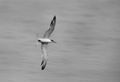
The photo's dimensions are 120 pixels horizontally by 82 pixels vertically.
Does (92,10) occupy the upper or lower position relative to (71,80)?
upper

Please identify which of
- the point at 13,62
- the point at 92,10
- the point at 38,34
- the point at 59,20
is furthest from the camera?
the point at 92,10

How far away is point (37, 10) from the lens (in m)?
20.3

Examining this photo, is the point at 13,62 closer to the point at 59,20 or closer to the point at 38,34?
the point at 38,34

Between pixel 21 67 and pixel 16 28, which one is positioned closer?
pixel 21 67

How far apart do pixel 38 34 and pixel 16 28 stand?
108 cm

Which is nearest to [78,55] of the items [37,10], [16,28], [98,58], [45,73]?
[98,58]

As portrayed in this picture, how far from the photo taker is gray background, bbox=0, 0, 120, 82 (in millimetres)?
14898

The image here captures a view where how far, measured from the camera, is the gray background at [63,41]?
48.9 ft

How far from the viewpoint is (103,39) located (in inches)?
702

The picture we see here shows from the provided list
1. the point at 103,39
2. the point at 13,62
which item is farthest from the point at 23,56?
the point at 103,39

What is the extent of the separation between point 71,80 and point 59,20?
5098 mm

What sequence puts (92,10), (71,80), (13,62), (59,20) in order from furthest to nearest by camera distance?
(92,10) → (59,20) → (13,62) → (71,80)

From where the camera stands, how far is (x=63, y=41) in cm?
1736

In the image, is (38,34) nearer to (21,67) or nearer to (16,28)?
(16,28)
